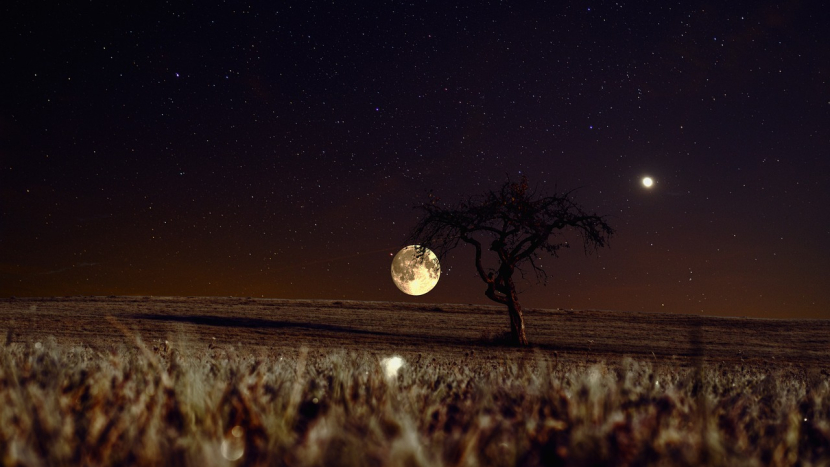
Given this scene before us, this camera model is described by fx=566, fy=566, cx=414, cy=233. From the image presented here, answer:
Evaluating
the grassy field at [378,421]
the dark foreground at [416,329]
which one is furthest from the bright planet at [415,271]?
the grassy field at [378,421]

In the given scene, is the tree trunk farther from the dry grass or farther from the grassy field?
the dry grass

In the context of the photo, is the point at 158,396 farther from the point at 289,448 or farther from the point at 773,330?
the point at 773,330

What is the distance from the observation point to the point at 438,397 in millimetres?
1979

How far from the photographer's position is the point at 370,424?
1.20m

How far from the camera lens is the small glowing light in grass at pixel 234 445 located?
3.38ft

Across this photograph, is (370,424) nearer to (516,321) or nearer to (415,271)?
(516,321)

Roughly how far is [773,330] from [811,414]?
130 ft

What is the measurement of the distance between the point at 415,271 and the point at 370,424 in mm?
34073

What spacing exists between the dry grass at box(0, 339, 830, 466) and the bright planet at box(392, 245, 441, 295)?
86.9 feet

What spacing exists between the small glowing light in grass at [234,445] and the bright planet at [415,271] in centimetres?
2709

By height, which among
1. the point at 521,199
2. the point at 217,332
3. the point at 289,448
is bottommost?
Answer: the point at 217,332

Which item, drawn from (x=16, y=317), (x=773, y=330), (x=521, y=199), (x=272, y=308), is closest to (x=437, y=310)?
(x=272, y=308)

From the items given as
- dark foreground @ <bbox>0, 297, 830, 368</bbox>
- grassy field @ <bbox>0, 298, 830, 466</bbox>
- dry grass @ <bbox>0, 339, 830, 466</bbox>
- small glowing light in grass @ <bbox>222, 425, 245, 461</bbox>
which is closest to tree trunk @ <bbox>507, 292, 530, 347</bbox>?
dark foreground @ <bbox>0, 297, 830, 368</bbox>

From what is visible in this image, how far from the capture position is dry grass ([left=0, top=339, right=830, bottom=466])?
1020 millimetres
